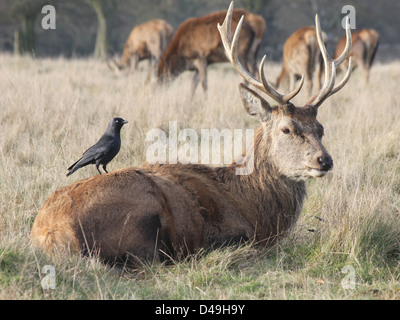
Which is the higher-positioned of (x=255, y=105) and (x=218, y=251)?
(x=255, y=105)

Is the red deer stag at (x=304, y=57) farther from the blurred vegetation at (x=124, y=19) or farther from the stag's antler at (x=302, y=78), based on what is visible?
the blurred vegetation at (x=124, y=19)

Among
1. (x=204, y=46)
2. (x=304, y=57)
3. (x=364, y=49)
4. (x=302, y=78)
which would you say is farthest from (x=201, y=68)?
(x=302, y=78)

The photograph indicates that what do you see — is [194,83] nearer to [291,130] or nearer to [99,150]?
[99,150]

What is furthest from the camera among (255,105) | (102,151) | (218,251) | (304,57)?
(304,57)

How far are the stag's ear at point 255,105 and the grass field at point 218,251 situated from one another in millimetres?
960

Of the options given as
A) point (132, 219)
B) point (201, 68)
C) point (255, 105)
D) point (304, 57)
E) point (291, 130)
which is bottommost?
point (132, 219)

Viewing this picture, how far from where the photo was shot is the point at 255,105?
→ 4734 millimetres

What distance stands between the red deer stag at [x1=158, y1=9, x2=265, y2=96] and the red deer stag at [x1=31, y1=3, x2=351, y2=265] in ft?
20.9

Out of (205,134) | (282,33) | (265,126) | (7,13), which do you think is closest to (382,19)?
(282,33)

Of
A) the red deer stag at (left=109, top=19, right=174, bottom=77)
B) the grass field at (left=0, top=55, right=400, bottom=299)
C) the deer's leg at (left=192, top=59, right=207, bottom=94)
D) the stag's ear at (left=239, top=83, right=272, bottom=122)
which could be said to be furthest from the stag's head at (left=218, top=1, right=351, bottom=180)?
the red deer stag at (left=109, top=19, right=174, bottom=77)

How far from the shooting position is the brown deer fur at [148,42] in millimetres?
15539

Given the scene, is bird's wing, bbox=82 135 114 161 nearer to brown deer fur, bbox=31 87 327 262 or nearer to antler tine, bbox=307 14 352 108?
brown deer fur, bbox=31 87 327 262

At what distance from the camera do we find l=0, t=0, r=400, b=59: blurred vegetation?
2292 cm

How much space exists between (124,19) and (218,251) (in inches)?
1158
